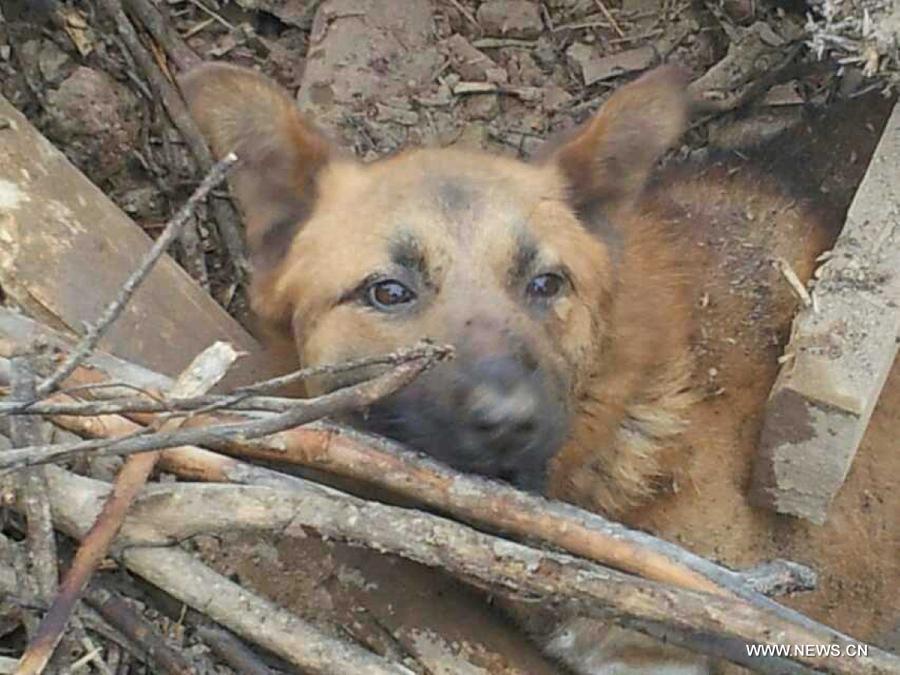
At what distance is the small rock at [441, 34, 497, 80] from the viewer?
436cm

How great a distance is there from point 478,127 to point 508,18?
37 centimetres

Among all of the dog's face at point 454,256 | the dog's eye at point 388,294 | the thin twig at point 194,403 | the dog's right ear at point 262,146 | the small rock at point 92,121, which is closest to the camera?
the thin twig at point 194,403

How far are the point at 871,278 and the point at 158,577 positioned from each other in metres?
1.56

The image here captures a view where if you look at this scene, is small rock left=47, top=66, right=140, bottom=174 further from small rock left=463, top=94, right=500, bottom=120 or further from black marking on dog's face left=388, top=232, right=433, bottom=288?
black marking on dog's face left=388, top=232, right=433, bottom=288

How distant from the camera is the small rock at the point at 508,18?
14.4ft

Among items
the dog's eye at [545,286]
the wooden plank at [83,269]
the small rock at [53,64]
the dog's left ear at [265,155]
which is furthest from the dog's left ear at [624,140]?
the small rock at [53,64]

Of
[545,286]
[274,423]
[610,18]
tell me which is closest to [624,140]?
[545,286]

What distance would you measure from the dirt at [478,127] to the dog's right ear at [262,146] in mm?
653

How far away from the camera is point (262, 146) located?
297cm

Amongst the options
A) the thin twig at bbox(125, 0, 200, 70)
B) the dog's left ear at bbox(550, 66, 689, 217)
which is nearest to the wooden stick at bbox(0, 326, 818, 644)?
the dog's left ear at bbox(550, 66, 689, 217)

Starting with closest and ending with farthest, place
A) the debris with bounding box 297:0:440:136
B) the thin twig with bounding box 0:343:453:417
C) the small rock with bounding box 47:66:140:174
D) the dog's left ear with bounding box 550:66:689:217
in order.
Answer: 1. the thin twig with bounding box 0:343:453:417
2. the dog's left ear with bounding box 550:66:689:217
3. the small rock with bounding box 47:66:140:174
4. the debris with bounding box 297:0:440:136

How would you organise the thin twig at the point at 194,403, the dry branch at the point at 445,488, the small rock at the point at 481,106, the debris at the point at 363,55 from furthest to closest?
the small rock at the point at 481,106, the debris at the point at 363,55, the dry branch at the point at 445,488, the thin twig at the point at 194,403

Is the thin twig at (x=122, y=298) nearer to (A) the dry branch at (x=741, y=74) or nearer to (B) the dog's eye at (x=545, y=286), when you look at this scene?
(B) the dog's eye at (x=545, y=286)

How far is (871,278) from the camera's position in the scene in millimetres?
2902
